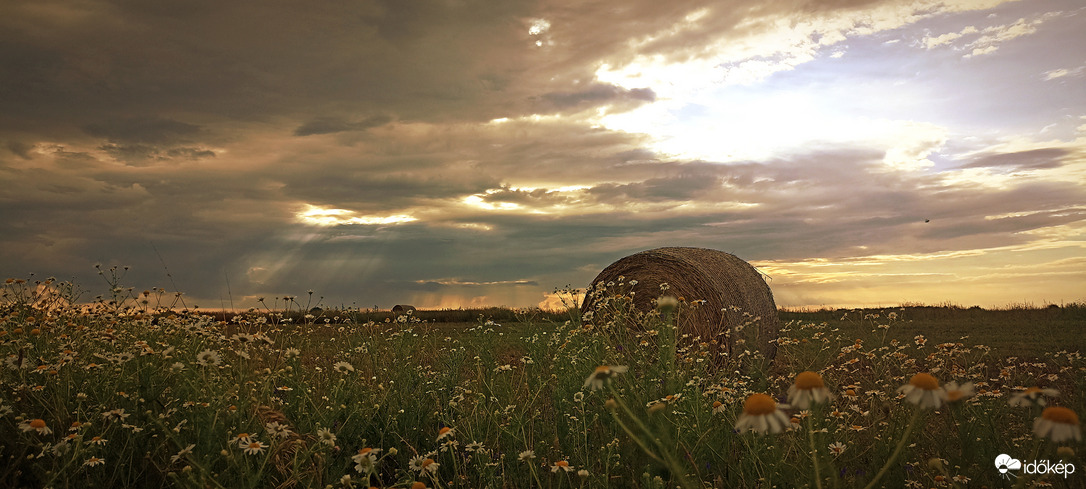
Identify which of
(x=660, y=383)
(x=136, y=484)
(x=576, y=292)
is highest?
(x=576, y=292)

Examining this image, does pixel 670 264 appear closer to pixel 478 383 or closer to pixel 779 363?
pixel 779 363

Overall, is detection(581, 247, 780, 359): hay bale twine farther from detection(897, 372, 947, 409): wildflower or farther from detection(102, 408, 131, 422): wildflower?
detection(897, 372, 947, 409): wildflower

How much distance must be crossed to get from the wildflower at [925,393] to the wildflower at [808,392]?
33cm

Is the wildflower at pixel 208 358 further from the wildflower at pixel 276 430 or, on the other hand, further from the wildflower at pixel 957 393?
the wildflower at pixel 957 393

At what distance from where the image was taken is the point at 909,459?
15.9ft

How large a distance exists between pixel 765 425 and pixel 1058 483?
319 centimetres

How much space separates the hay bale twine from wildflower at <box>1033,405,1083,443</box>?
22.6 ft

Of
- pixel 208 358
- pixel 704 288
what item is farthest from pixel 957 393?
pixel 704 288

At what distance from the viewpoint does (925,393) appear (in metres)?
2.28

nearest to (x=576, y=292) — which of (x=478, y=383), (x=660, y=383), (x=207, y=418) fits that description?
(x=478, y=383)

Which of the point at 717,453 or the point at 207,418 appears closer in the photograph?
the point at 207,418

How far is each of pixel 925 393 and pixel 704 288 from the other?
7721mm

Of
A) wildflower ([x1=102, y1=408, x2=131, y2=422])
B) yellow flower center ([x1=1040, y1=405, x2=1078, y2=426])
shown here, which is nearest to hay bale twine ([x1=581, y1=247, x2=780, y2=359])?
wildflower ([x1=102, y1=408, x2=131, y2=422])

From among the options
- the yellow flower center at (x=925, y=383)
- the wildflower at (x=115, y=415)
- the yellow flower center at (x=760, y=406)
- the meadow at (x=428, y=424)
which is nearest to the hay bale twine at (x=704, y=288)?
the meadow at (x=428, y=424)
